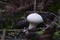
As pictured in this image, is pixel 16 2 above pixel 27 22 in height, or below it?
above

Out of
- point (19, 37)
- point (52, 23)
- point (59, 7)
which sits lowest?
point (19, 37)

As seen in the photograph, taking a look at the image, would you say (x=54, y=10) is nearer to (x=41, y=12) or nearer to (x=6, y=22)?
(x=41, y=12)

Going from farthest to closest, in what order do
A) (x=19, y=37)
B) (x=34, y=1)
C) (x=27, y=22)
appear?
(x=34, y=1) < (x=27, y=22) < (x=19, y=37)

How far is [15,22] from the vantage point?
5.71 ft

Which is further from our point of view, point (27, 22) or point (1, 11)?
point (1, 11)

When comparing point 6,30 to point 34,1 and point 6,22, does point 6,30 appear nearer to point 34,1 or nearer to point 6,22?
point 6,22

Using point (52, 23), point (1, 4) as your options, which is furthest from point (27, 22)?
point (1, 4)

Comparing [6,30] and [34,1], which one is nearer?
[6,30]

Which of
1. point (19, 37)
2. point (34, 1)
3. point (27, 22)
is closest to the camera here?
point (19, 37)

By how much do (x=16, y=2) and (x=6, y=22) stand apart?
0.21 m

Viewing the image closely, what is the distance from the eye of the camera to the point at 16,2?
5.99 feet

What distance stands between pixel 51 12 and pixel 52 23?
0.65 ft

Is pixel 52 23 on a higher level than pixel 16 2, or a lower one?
lower

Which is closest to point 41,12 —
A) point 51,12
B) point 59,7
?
point 51,12
